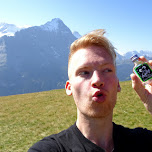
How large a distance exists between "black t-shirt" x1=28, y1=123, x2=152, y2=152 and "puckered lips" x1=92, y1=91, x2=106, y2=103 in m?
0.78

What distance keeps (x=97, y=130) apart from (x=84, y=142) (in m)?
0.34

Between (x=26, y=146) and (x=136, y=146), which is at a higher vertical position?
(x=136, y=146)

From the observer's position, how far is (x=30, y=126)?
14.3 m

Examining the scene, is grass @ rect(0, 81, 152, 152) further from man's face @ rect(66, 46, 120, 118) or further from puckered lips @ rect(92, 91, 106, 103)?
puckered lips @ rect(92, 91, 106, 103)

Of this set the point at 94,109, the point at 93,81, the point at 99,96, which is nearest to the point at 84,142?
the point at 94,109

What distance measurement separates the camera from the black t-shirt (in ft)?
9.93

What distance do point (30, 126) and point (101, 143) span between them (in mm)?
12284

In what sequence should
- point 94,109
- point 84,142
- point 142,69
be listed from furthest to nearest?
point 142,69, point 84,142, point 94,109

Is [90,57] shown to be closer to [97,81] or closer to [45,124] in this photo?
[97,81]

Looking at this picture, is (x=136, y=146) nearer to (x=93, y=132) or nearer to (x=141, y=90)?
(x=93, y=132)

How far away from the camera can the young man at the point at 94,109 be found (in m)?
3.03

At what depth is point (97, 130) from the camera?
10.6 feet

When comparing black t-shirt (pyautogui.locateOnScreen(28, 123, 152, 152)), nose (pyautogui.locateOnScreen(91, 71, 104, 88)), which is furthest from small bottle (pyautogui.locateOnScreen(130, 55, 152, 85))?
nose (pyautogui.locateOnScreen(91, 71, 104, 88))

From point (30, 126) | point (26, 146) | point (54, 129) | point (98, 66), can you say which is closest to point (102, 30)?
point (98, 66)
